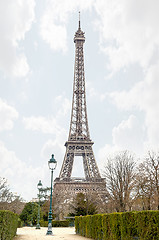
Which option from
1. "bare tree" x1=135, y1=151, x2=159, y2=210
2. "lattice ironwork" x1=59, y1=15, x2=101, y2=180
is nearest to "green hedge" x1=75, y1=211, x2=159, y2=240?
"bare tree" x1=135, y1=151, x2=159, y2=210

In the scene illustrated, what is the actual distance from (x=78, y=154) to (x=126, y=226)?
54.5 m

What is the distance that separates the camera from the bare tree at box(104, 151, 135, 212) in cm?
3284

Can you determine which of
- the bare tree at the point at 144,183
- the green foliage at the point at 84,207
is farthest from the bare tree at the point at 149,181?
the green foliage at the point at 84,207

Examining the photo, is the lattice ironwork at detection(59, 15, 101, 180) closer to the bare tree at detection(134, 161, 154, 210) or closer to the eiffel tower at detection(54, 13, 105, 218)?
the eiffel tower at detection(54, 13, 105, 218)

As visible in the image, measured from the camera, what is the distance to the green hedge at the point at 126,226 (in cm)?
912

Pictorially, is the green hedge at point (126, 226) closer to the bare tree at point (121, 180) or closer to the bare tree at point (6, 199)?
the bare tree at point (121, 180)

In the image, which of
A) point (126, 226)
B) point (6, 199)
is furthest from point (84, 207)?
point (126, 226)

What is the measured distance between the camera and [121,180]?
33875mm

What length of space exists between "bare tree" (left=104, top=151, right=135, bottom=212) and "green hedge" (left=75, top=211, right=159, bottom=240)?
16.5 m

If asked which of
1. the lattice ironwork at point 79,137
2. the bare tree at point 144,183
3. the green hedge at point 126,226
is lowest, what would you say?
the green hedge at point 126,226

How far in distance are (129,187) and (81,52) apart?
50.6 metres

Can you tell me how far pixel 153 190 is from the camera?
31.3 meters

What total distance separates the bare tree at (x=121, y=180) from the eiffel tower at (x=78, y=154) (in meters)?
15.5

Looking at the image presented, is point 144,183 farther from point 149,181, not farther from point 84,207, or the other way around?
point 84,207
